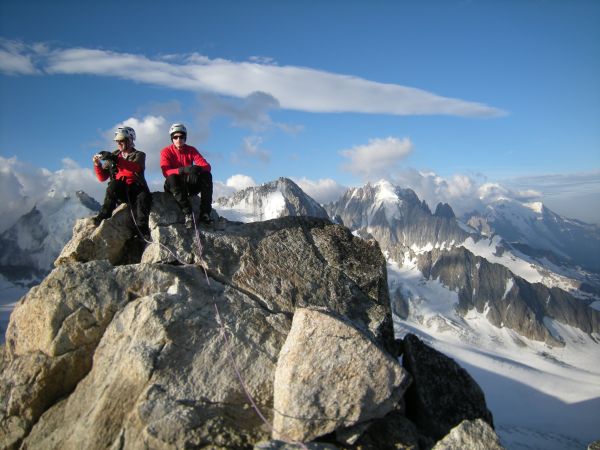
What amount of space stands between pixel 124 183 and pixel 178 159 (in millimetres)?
2225

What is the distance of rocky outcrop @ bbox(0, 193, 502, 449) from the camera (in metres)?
9.60

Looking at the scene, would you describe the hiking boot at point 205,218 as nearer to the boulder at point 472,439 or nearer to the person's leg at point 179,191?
the person's leg at point 179,191

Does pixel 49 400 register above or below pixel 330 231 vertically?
below

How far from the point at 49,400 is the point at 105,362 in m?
2.02

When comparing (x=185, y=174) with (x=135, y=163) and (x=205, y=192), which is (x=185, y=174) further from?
(x=135, y=163)

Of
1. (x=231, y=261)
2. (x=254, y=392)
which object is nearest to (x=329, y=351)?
(x=254, y=392)

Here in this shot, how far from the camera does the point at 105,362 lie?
1093 centimetres

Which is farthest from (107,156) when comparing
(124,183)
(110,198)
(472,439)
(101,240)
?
(472,439)

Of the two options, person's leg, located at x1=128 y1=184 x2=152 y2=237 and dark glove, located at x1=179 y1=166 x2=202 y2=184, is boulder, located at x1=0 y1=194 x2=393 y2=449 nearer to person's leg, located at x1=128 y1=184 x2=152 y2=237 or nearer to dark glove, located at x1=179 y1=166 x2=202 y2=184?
person's leg, located at x1=128 y1=184 x2=152 y2=237

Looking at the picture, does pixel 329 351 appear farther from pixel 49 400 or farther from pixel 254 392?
pixel 49 400

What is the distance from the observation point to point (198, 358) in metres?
10.7

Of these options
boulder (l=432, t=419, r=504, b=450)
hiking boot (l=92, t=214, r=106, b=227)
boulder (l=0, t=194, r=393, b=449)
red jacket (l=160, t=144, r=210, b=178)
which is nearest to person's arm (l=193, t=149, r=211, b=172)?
red jacket (l=160, t=144, r=210, b=178)

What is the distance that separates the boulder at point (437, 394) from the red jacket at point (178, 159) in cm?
1043

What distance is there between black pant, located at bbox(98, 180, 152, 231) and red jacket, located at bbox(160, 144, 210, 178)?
117 centimetres
